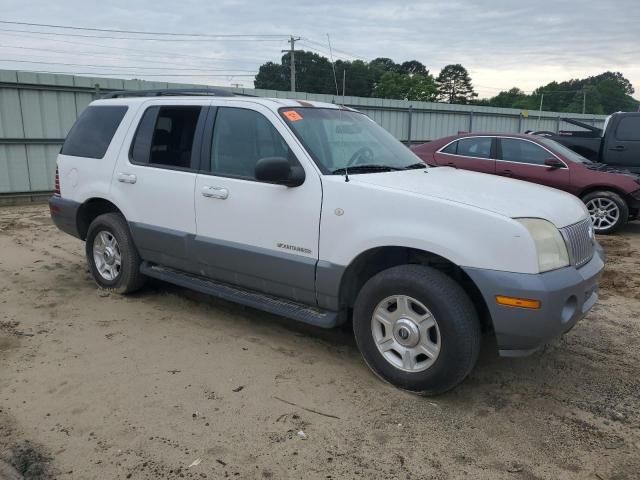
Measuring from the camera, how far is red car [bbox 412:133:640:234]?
855 centimetres

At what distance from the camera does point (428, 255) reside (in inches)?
138

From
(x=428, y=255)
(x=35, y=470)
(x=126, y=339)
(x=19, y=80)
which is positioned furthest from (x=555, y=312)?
(x=19, y=80)

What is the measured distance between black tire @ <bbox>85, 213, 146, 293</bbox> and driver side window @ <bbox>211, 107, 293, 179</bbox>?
140cm

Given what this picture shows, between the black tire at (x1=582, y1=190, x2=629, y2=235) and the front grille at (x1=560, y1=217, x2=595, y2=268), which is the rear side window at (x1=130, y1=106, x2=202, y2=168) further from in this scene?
the black tire at (x1=582, y1=190, x2=629, y2=235)

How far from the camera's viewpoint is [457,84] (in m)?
98.9

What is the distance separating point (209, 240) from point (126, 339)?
1.05 meters

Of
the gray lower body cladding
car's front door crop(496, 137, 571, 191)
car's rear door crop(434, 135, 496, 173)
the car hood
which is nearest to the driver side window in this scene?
the gray lower body cladding

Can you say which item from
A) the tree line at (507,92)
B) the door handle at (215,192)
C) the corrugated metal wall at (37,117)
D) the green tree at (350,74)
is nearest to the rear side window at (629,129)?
the green tree at (350,74)

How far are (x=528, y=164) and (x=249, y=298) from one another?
6.36 m

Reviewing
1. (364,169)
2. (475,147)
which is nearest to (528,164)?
(475,147)

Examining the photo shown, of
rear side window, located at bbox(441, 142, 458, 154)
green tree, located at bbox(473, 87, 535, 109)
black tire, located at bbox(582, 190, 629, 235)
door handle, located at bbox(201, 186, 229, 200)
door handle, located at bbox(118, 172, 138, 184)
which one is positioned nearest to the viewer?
door handle, located at bbox(201, 186, 229, 200)

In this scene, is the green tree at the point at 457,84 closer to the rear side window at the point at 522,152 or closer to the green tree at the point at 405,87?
the green tree at the point at 405,87

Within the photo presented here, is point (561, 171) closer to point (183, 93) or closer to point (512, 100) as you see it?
point (183, 93)

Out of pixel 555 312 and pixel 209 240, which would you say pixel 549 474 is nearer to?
pixel 555 312
